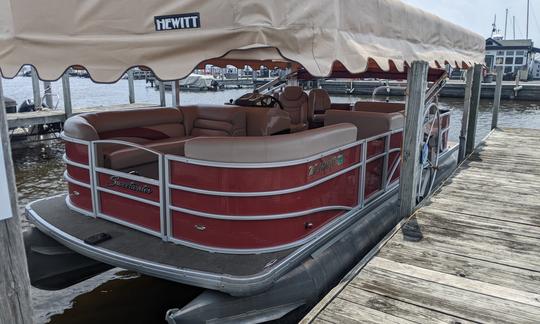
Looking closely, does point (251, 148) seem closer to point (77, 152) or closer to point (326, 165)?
point (326, 165)

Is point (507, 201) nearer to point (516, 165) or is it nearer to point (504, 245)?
point (504, 245)

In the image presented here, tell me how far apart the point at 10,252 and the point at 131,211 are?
103 inches

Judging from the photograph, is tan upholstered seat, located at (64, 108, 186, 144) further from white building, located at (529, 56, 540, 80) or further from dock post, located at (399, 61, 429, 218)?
white building, located at (529, 56, 540, 80)

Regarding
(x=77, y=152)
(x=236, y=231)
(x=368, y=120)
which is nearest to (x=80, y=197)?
(x=77, y=152)

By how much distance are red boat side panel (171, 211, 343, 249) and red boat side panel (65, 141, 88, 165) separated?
50.8 inches

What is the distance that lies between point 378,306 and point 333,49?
1.72 metres

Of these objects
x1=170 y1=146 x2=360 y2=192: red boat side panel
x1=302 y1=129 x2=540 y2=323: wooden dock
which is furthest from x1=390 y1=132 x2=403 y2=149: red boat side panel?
x1=170 y1=146 x2=360 y2=192: red boat side panel

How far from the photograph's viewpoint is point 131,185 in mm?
3982

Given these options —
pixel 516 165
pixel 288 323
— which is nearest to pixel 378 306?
pixel 288 323

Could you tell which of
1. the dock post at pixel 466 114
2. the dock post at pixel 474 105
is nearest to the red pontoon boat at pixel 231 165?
the dock post at pixel 466 114

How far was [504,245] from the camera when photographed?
13.0 ft

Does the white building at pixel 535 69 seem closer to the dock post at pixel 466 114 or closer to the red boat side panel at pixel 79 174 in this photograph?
the dock post at pixel 466 114

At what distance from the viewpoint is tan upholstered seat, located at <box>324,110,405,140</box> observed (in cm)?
522

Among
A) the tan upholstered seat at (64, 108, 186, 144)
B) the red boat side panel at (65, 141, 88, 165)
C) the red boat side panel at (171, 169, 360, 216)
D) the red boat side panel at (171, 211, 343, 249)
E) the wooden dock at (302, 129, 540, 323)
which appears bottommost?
the wooden dock at (302, 129, 540, 323)
